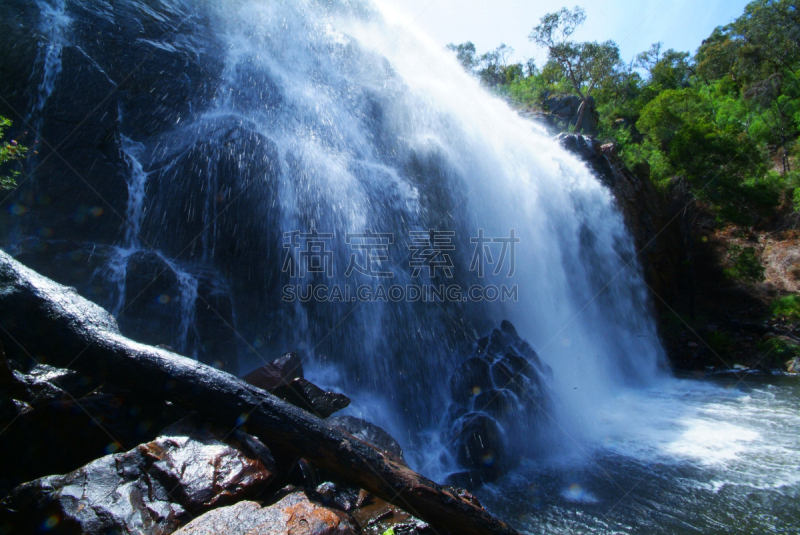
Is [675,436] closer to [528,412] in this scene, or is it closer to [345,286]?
[528,412]

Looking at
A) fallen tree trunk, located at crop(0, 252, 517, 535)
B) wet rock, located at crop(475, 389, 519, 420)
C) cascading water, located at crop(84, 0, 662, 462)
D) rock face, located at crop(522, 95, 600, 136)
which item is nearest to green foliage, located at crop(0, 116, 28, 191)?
cascading water, located at crop(84, 0, 662, 462)

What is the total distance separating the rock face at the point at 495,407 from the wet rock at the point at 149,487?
353cm

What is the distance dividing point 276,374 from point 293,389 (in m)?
0.41

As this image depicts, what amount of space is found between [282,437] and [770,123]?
3322cm

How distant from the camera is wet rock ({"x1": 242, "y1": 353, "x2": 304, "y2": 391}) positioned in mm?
4957

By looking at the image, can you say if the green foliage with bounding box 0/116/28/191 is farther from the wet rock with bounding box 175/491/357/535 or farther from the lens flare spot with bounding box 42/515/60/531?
the wet rock with bounding box 175/491/357/535

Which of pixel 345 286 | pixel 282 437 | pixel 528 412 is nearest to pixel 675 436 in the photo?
pixel 528 412

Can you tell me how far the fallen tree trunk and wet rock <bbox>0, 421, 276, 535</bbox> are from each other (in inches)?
10.3

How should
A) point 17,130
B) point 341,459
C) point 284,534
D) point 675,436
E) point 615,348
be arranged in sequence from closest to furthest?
point 284,534 < point 341,459 < point 17,130 < point 675,436 < point 615,348

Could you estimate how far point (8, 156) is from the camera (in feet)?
17.8

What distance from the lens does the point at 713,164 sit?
16594 millimetres

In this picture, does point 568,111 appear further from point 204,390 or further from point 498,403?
point 204,390

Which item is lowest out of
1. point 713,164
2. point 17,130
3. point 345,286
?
point 345,286

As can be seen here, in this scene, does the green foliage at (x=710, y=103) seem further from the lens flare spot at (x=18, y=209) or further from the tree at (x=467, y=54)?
the lens flare spot at (x=18, y=209)
